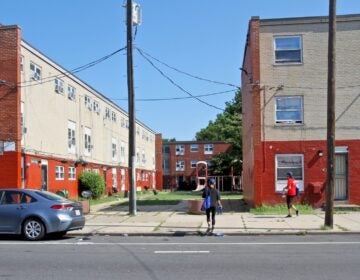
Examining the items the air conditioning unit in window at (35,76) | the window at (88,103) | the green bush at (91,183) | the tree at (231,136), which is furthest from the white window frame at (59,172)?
the tree at (231,136)

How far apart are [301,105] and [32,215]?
13.7 meters

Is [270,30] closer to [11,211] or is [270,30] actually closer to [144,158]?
[11,211]

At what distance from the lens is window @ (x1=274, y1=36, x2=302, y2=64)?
2414 centimetres

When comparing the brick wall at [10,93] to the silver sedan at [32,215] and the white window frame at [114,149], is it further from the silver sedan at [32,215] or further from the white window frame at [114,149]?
the white window frame at [114,149]

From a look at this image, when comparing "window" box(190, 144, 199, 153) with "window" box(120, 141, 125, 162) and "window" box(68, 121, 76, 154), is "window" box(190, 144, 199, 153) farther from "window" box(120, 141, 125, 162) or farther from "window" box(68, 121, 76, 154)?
"window" box(68, 121, 76, 154)

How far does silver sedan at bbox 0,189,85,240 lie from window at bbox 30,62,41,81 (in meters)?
15.2

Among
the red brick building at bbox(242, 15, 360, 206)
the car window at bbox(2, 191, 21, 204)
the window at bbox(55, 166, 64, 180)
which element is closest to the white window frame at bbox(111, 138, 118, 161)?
the window at bbox(55, 166, 64, 180)

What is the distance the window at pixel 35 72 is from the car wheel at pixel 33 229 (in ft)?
51.7

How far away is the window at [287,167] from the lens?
78.5ft

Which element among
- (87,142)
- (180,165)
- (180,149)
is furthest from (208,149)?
(87,142)

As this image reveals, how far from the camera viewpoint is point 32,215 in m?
14.5

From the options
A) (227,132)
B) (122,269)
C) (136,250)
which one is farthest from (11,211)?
(227,132)

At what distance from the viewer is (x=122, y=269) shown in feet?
32.0

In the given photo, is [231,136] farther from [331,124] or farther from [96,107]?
[331,124]
